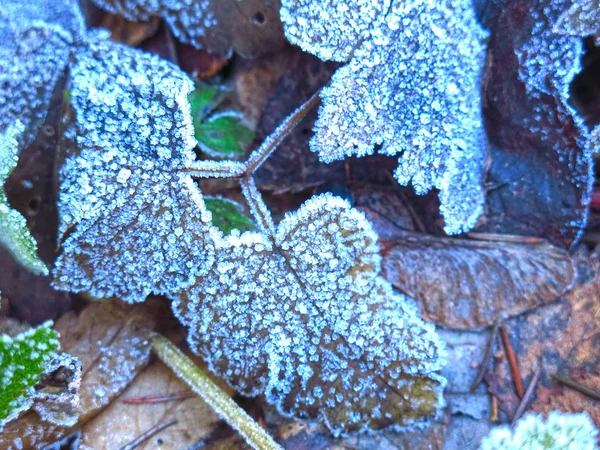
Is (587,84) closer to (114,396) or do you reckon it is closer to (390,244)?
(390,244)

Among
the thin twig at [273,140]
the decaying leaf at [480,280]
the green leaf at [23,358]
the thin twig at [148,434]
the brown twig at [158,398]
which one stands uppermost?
the thin twig at [273,140]

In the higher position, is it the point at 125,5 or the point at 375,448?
the point at 125,5

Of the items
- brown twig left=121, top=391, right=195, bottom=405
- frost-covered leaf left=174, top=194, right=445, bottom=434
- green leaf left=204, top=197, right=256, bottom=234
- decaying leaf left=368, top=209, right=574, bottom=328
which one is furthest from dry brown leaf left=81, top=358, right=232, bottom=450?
decaying leaf left=368, top=209, right=574, bottom=328

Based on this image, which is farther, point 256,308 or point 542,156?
point 542,156

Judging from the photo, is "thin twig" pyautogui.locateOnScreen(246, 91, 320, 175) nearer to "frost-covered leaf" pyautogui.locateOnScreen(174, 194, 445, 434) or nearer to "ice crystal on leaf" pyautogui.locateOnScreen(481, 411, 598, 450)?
"frost-covered leaf" pyautogui.locateOnScreen(174, 194, 445, 434)

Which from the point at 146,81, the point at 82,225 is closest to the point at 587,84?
the point at 146,81

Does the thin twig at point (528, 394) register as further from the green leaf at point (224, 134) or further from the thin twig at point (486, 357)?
the green leaf at point (224, 134)

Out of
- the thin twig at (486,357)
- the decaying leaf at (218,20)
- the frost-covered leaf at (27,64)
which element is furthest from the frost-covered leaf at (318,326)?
the frost-covered leaf at (27,64)

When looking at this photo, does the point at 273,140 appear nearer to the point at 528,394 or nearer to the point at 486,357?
the point at 486,357
